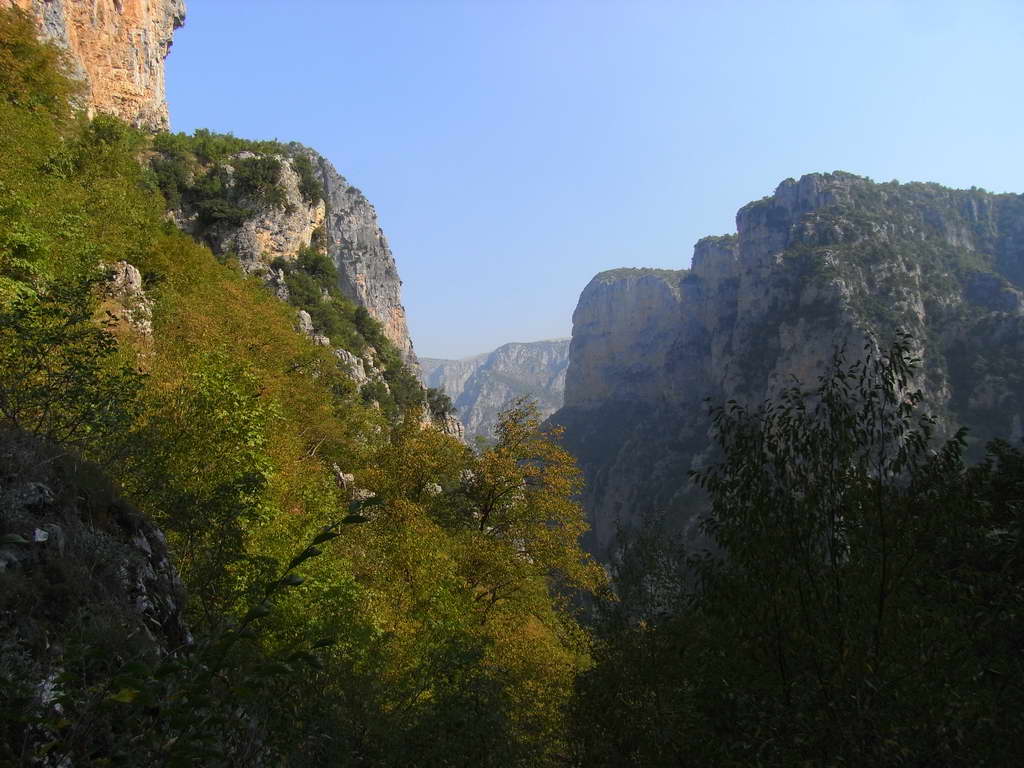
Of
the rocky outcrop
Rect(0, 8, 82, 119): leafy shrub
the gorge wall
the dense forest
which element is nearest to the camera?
the dense forest

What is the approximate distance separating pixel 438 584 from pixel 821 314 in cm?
11148

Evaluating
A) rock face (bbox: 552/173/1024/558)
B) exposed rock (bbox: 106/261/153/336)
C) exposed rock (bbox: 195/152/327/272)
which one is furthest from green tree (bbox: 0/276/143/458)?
rock face (bbox: 552/173/1024/558)

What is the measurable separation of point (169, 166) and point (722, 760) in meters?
56.4

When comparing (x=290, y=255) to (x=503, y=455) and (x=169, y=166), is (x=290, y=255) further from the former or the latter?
(x=503, y=455)

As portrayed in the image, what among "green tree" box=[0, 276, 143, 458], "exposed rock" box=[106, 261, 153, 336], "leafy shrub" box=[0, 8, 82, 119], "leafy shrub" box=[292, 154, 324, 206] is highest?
"leafy shrub" box=[292, 154, 324, 206]

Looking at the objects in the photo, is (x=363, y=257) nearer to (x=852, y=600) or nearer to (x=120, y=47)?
(x=120, y=47)

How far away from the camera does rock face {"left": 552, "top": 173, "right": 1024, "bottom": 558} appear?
104 metres

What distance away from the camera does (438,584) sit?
17.8 metres

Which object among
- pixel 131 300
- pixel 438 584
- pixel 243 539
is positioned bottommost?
pixel 438 584

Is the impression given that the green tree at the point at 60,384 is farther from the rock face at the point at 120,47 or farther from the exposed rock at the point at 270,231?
the exposed rock at the point at 270,231

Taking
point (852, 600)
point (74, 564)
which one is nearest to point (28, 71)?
point (74, 564)

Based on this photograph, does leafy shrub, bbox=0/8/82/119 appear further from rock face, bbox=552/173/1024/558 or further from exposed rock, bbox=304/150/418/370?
rock face, bbox=552/173/1024/558

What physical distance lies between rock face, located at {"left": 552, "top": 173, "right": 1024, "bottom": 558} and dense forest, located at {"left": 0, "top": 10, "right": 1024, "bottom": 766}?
79720 mm

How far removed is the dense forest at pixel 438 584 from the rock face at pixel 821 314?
7972cm
